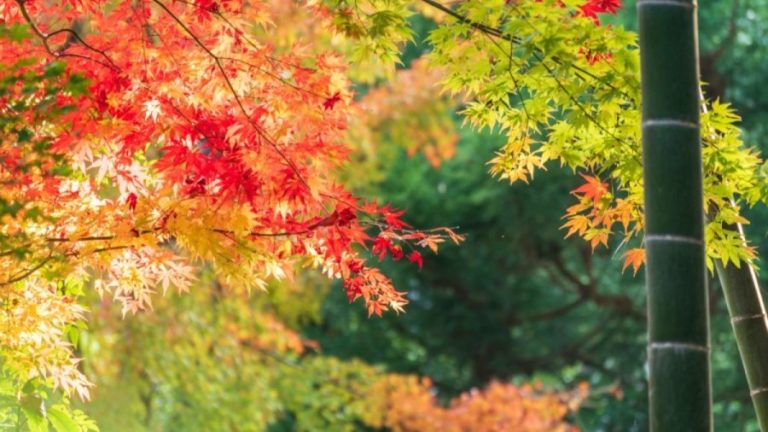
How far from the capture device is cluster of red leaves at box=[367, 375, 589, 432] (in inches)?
415

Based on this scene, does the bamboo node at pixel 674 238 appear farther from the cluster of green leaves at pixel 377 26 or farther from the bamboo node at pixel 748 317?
the bamboo node at pixel 748 317

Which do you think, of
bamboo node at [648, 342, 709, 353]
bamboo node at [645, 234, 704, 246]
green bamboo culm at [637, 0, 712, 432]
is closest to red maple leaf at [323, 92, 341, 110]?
green bamboo culm at [637, 0, 712, 432]

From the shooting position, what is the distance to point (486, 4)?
3260 mm

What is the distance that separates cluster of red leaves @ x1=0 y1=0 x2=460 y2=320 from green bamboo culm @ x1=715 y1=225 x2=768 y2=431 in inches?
35.3

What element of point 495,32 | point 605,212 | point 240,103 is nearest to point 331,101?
point 240,103

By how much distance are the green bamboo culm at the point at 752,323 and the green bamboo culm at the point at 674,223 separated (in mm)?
1166

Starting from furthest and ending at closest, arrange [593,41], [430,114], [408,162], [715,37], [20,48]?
[408,162], [715,37], [430,114], [20,48], [593,41]

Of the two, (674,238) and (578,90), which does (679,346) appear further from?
(578,90)

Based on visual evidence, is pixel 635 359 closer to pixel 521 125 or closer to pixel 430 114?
pixel 430 114

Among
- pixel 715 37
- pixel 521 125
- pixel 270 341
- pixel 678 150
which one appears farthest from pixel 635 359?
pixel 678 150

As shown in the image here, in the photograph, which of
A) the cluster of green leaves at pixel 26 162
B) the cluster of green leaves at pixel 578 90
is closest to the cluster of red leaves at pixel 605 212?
the cluster of green leaves at pixel 578 90

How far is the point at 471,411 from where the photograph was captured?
35.7ft

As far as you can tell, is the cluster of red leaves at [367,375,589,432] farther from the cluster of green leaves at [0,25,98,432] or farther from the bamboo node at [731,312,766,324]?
the bamboo node at [731,312,766,324]

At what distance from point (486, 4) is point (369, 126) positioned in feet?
25.9
